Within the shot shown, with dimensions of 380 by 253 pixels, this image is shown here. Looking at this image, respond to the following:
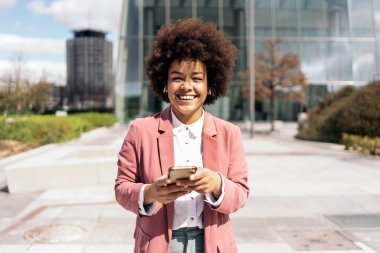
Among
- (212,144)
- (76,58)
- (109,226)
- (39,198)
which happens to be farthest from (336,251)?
(76,58)

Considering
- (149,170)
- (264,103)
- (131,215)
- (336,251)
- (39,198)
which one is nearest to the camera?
(149,170)

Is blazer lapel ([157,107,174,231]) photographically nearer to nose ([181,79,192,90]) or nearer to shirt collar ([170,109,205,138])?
shirt collar ([170,109,205,138])

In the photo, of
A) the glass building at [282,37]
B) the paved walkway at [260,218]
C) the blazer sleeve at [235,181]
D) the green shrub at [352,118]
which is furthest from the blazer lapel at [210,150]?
the glass building at [282,37]

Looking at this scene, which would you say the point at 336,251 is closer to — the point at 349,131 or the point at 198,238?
the point at 198,238

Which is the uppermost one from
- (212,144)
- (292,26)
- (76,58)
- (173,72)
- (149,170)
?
(76,58)

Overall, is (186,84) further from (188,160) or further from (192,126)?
(188,160)

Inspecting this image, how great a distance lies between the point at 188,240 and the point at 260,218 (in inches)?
191

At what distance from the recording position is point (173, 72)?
2.26 metres

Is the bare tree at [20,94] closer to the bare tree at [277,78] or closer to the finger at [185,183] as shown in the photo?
the bare tree at [277,78]

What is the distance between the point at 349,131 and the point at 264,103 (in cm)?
1956

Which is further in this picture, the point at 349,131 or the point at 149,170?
the point at 349,131

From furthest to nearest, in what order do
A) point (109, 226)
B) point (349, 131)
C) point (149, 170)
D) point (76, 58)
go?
point (76, 58) < point (349, 131) < point (109, 226) < point (149, 170)

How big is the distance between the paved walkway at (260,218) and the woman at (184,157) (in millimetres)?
3280

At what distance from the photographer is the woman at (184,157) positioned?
2.11 meters
